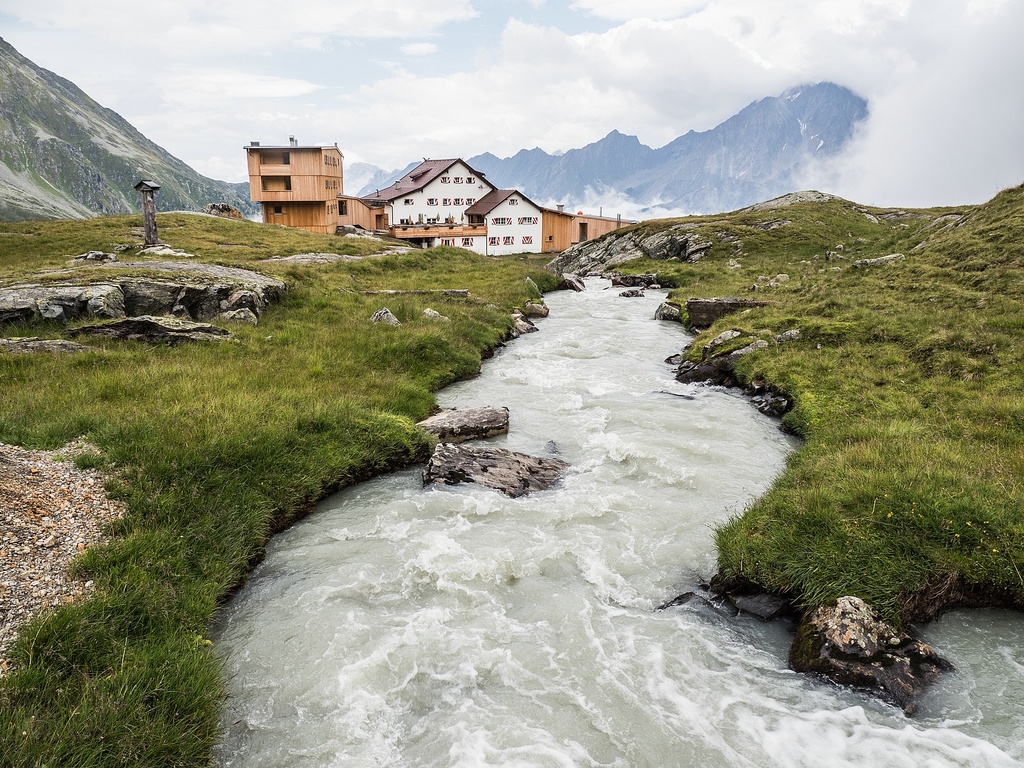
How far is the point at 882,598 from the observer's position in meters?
7.46

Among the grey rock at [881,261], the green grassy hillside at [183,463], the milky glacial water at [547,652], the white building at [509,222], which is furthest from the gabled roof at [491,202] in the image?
the milky glacial water at [547,652]

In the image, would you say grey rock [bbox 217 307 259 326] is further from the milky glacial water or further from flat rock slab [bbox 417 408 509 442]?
the milky glacial water

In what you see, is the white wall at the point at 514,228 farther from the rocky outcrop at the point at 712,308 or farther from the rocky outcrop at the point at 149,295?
the rocky outcrop at the point at 149,295

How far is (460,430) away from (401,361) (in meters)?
5.65

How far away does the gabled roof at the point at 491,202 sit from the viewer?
85438 mm

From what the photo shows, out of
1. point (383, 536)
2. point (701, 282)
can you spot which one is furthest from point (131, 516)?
point (701, 282)

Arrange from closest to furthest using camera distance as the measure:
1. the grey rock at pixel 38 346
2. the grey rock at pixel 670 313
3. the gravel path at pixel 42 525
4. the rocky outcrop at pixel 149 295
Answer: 1. the gravel path at pixel 42 525
2. the grey rock at pixel 38 346
3. the rocky outcrop at pixel 149 295
4. the grey rock at pixel 670 313

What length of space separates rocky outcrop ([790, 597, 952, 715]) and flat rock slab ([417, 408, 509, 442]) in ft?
28.8

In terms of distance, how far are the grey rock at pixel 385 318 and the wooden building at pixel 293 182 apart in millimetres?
57470

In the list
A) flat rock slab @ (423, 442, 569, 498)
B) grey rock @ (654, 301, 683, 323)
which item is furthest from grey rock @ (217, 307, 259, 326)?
grey rock @ (654, 301, 683, 323)

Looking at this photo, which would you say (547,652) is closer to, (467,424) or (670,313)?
(467,424)

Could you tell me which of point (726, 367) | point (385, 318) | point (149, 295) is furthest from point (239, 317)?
point (726, 367)

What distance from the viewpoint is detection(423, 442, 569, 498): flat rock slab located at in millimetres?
11641

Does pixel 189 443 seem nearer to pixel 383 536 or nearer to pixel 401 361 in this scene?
pixel 383 536
